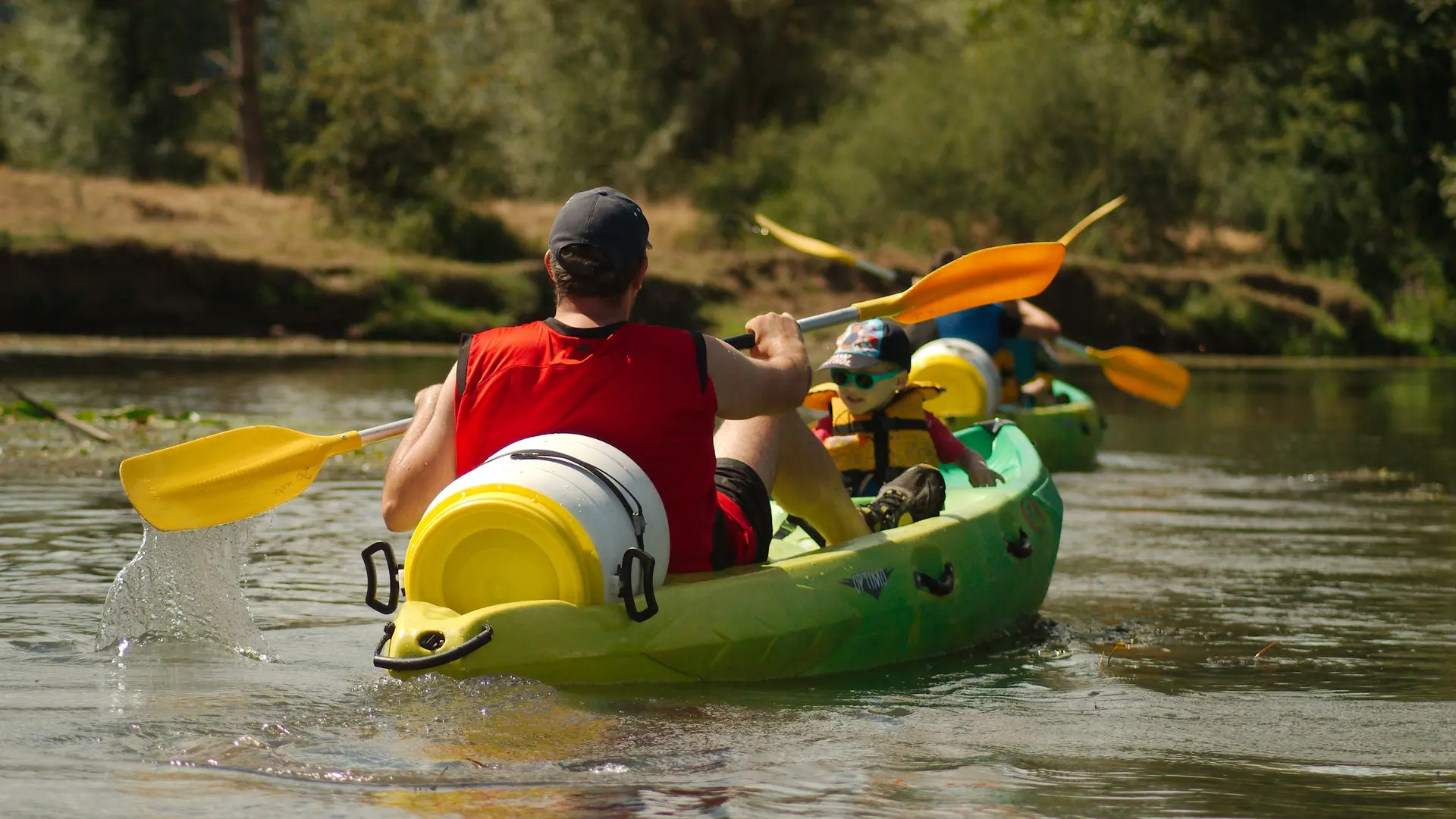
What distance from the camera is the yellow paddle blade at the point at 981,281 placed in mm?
5418

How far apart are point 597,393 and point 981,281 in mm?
1830

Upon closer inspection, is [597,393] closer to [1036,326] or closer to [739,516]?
[739,516]

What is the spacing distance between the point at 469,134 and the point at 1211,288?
1041cm

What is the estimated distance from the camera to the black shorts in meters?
4.50

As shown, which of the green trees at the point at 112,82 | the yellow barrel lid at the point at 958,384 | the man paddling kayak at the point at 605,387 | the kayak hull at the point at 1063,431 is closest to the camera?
the man paddling kayak at the point at 605,387

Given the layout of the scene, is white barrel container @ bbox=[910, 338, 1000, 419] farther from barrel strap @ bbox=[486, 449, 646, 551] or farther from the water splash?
barrel strap @ bbox=[486, 449, 646, 551]

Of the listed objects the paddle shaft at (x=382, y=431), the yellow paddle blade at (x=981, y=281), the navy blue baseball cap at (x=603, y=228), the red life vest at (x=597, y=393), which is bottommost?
the paddle shaft at (x=382, y=431)

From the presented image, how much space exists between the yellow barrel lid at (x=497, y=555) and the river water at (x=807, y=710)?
21 centimetres

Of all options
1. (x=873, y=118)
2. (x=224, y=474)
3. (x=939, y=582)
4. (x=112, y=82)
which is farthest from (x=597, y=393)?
(x=112, y=82)

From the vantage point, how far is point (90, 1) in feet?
104

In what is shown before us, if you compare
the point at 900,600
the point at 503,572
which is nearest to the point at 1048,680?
the point at 900,600

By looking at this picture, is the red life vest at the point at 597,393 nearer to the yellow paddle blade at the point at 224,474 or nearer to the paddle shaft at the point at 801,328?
the paddle shaft at the point at 801,328

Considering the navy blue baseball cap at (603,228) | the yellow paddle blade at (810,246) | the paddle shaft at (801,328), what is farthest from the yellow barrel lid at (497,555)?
the yellow paddle blade at (810,246)

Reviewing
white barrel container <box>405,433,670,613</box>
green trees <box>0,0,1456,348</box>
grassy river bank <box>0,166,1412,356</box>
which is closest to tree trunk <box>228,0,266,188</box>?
green trees <box>0,0,1456,348</box>
